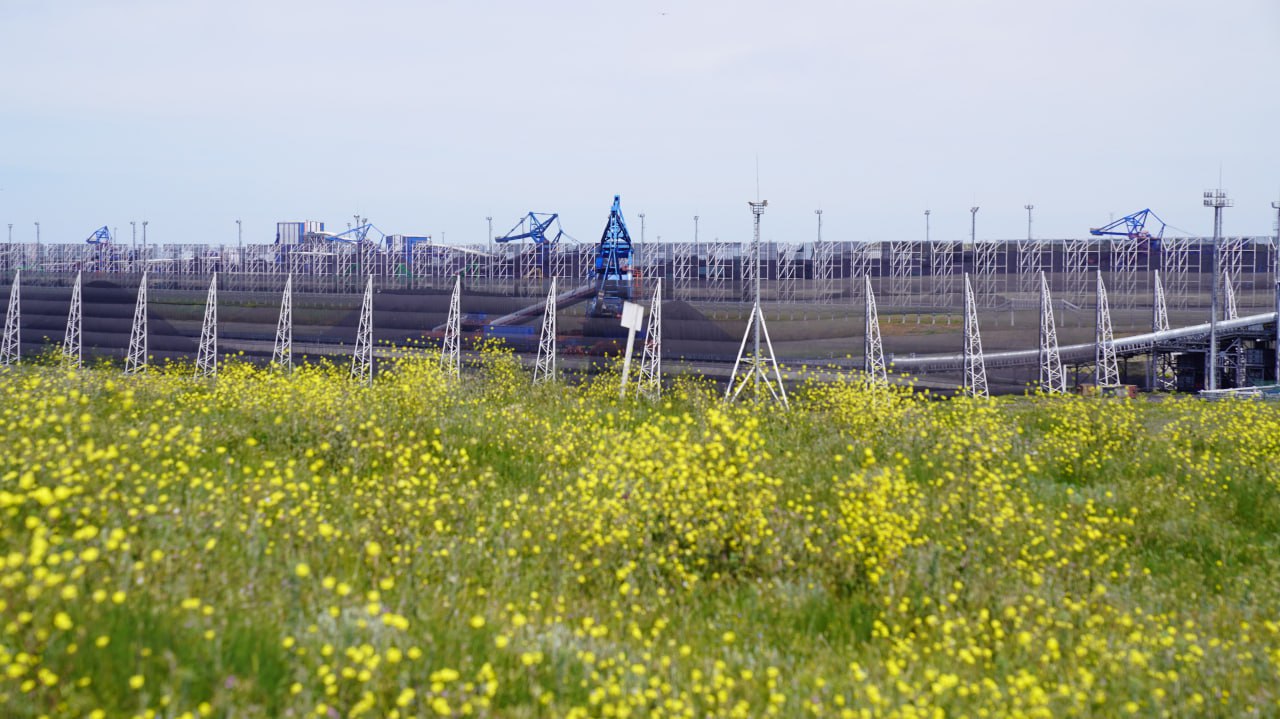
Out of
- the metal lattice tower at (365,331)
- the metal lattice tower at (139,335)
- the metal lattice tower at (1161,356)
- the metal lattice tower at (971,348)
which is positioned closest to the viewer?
the metal lattice tower at (971,348)

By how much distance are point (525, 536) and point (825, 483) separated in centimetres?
349

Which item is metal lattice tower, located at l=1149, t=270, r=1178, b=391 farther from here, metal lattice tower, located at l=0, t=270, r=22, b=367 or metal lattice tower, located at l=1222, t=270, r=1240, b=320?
metal lattice tower, located at l=0, t=270, r=22, b=367

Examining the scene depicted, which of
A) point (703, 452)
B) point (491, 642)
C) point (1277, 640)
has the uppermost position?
point (703, 452)

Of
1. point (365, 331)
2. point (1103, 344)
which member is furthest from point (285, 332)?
point (1103, 344)

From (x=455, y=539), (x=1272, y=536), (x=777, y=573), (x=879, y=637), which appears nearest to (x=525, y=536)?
(x=455, y=539)

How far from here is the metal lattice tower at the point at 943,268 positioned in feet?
112

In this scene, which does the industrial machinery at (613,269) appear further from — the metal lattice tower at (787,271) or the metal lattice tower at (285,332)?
the metal lattice tower at (285,332)

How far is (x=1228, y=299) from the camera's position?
32812mm

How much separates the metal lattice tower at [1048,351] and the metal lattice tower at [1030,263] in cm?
64

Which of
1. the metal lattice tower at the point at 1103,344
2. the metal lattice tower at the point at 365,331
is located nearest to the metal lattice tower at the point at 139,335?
the metal lattice tower at the point at 365,331

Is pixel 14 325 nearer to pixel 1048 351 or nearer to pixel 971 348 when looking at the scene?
pixel 971 348

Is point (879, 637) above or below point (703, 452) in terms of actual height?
below

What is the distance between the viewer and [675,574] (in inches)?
246

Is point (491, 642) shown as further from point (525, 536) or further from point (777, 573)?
point (777, 573)
